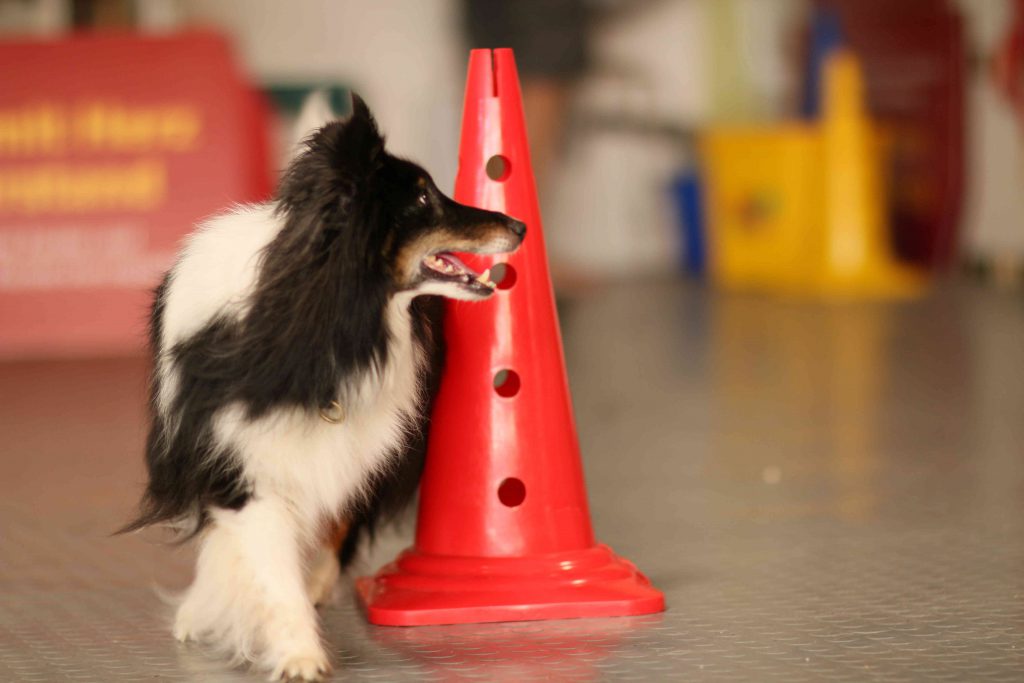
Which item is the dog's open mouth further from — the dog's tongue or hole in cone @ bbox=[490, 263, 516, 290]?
hole in cone @ bbox=[490, 263, 516, 290]

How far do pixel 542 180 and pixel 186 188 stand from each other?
2654mm

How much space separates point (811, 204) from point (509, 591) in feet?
20.5

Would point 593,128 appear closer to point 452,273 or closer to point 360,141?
point 452,273

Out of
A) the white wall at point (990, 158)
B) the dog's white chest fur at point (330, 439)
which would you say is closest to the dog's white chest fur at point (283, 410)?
the dog's white chest fur at point (330, 439)

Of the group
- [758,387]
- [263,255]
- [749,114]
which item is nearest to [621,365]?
[758,387]

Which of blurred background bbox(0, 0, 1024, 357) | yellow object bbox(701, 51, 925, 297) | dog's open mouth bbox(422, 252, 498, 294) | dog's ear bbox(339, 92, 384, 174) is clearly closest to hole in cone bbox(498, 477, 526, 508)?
dog's open mouth bbox(422, 252, 498, 294)

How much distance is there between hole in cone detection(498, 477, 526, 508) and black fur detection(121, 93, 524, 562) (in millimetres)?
503

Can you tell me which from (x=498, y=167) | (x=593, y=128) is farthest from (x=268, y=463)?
(x=593, y=128)

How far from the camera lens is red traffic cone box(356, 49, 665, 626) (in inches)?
108

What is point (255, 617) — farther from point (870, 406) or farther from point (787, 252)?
point (787, 252)

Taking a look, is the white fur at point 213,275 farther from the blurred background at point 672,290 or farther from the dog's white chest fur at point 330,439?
the blurred background at point 672,290

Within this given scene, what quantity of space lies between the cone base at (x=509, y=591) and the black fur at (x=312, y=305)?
43 cm

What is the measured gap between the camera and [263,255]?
2402mm

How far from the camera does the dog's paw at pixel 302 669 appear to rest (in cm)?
232
